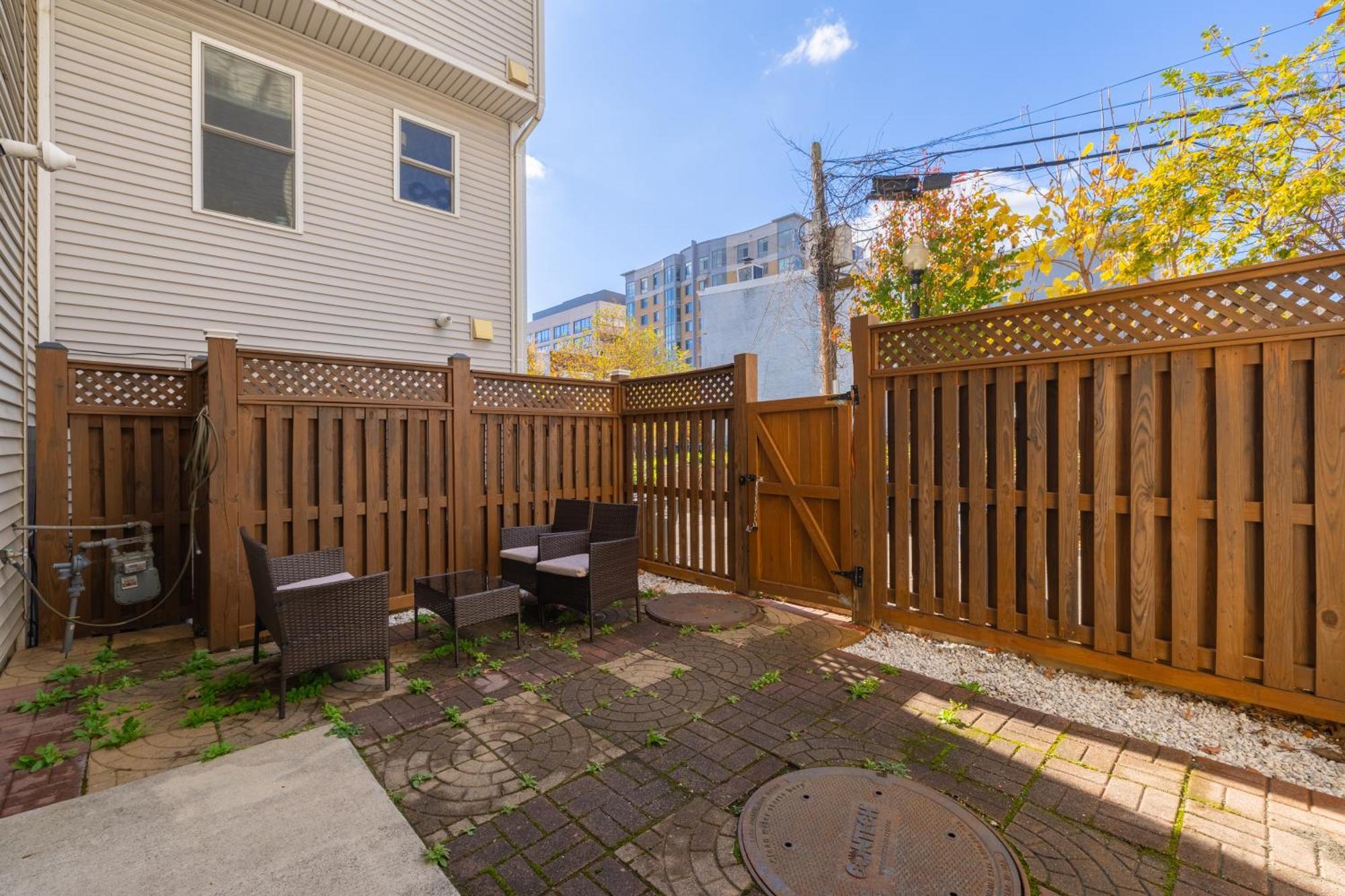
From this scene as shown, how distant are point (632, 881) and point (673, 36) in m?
14.0

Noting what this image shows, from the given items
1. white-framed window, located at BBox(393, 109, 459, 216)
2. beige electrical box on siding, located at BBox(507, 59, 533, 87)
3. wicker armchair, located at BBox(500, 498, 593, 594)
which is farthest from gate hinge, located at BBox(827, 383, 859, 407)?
beige electrical box on siding, located at BBox(507, 59, 533, 87)

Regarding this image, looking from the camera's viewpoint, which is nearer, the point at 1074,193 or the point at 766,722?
the point at 766,722

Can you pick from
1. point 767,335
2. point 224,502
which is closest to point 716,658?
point 224,502

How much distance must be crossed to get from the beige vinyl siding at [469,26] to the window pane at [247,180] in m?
1.81

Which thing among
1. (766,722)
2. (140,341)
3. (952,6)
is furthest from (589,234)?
(766,722)

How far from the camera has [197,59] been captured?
521 cm

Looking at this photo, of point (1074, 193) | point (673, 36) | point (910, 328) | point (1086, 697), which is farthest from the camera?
point (673, 36)

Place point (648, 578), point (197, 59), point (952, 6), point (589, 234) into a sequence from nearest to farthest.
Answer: point (197, 59) < point (648, 578) < point (952, 6) < point (589, 234)

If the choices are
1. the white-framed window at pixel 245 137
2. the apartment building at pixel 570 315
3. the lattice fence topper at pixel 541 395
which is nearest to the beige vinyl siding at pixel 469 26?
the white-framed window at pixel 245 137

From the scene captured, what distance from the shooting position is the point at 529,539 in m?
5.09

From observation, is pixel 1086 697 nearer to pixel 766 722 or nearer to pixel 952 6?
pixel 766 722

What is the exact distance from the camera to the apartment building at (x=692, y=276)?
43.5m

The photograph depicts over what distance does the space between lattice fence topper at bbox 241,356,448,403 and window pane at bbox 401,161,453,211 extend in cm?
292

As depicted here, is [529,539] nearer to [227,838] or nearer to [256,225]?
[227,838]
